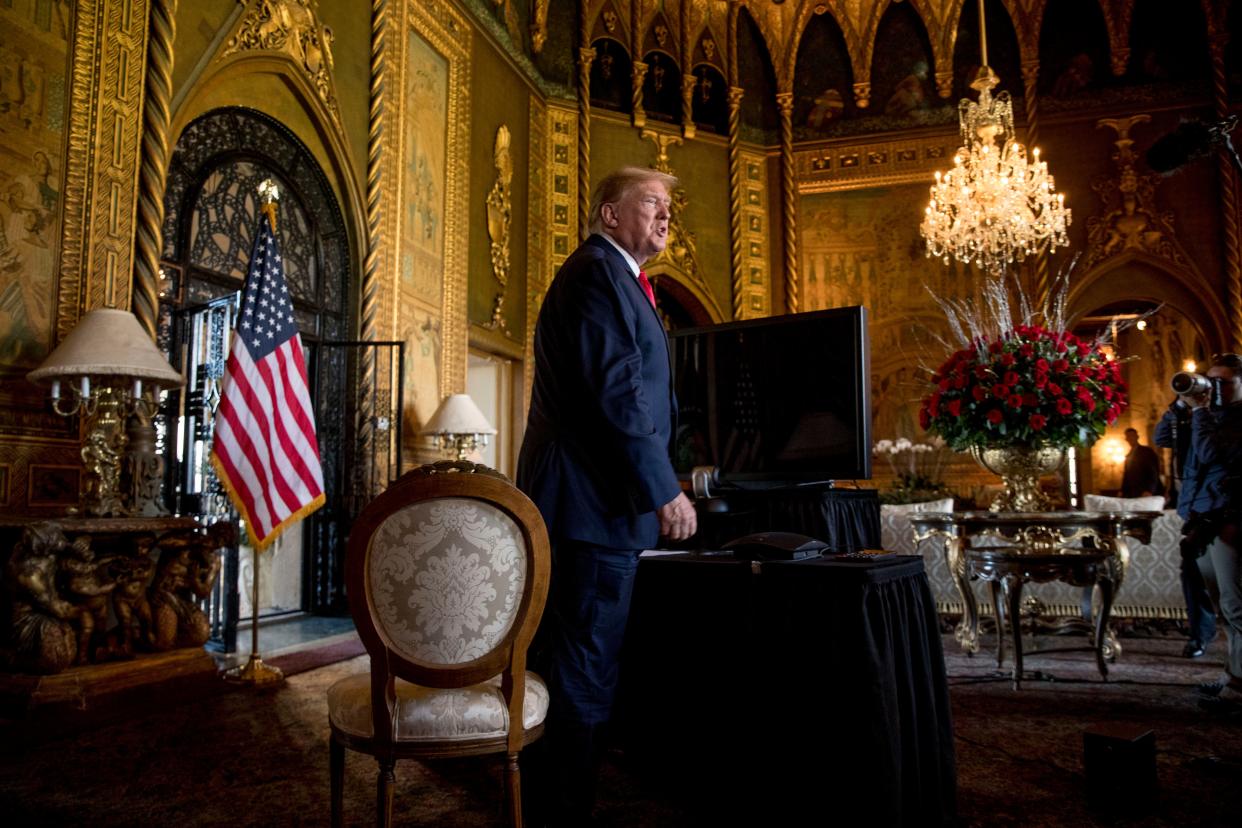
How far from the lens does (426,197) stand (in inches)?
302

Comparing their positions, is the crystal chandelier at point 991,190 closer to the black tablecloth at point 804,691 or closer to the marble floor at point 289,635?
the marble floor at point 289,635

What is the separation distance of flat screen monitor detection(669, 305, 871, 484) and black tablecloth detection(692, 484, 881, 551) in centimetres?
11

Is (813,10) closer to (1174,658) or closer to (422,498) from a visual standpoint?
(1174,658)

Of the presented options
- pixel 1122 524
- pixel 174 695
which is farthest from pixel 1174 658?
pixel 174 695

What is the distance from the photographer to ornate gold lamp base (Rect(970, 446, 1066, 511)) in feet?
13.8

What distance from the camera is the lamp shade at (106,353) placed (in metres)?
3.63

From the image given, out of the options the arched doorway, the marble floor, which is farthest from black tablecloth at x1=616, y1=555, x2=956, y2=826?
the arched doorway

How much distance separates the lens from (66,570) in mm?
3461

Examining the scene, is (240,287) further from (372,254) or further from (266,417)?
(266,417)

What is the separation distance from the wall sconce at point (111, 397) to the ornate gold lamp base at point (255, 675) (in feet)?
2.81

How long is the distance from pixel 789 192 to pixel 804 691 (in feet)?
31.9

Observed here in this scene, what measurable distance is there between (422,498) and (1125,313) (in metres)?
14.7

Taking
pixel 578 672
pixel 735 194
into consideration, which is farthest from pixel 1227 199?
pixel 578 672

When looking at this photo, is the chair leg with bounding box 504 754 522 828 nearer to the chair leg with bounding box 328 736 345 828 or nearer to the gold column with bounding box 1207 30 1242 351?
the chair leg with bounding box 328 736 345 828
